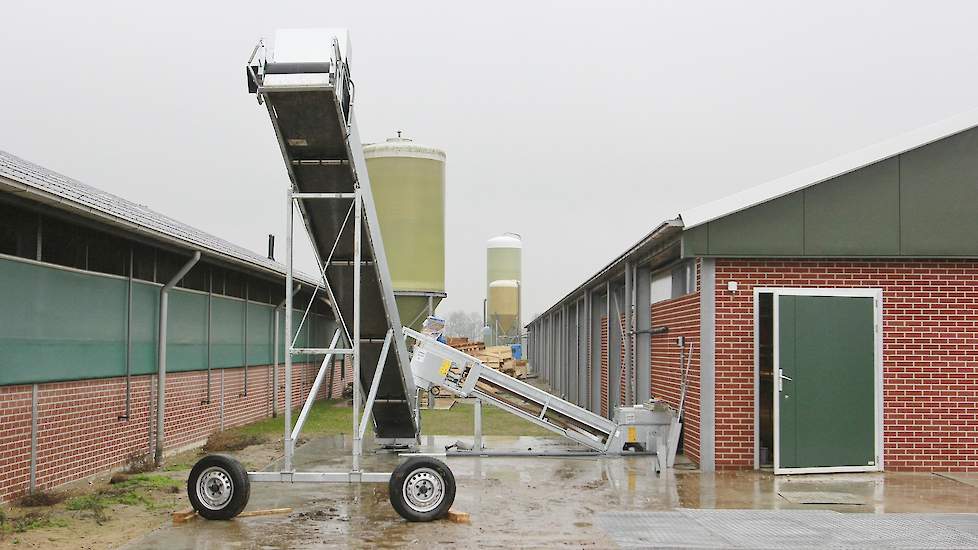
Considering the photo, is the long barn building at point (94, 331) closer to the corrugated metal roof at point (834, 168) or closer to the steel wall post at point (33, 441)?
the steel wall post at point (33, 441)

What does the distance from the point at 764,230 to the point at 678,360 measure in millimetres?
2339

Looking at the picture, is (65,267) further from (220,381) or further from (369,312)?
(220,381)

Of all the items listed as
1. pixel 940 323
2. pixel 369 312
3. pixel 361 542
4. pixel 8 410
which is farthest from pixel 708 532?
pixel 8 410

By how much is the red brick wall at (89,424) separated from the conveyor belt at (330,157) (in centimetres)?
323

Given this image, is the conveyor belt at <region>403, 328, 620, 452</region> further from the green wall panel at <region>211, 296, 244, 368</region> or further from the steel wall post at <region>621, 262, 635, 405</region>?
the green wall panel at <region>211, 296, 244, 368</region>

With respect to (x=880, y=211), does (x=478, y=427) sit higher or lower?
lower

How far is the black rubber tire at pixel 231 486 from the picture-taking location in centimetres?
895

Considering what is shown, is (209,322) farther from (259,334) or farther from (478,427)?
(478,427)

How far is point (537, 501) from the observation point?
399 inches

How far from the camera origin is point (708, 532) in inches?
332

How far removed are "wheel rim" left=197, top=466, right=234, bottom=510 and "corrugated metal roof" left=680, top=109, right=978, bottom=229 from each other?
20.5 feet

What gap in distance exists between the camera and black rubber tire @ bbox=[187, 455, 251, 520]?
352 inches

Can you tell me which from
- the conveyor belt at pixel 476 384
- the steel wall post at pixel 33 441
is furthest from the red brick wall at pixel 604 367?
the steel wall post at pixel 33 441

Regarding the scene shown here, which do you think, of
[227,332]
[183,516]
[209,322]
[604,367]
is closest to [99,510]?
[183,516]
